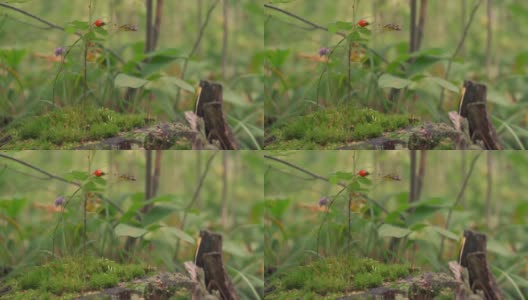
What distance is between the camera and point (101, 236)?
186 inches

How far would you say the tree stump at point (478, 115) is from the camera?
473 centimetres

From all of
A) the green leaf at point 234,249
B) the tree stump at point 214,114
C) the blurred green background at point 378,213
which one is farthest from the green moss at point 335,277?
the tree stump at point 214,114

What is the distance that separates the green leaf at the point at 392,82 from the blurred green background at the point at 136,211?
0.83m

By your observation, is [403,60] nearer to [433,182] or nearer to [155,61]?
[433,182]

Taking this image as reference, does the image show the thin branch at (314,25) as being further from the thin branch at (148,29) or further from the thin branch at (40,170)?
the thin branch at (40,170)

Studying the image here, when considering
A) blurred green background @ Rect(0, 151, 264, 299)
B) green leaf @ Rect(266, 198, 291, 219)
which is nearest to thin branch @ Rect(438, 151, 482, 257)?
green leaf @ Rect(266, 198, 291, 219)

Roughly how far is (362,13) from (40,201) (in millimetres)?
2122

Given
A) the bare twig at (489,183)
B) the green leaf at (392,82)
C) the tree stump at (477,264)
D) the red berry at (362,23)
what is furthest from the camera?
the bare twig at (489,183)

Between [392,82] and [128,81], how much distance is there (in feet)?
4.83

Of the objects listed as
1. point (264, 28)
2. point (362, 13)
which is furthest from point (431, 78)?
point (264, 28)

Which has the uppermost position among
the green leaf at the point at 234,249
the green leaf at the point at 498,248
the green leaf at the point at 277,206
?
the green leaf at the point at 277,206

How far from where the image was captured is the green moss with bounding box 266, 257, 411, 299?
Answer: 4.73 metres

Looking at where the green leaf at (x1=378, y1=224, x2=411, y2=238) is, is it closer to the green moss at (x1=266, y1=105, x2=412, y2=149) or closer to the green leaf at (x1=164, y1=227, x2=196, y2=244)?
the green moss at (x1=266, y1=105, x2=412, y2=149)

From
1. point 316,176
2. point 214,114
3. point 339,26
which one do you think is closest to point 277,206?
point 316,176
